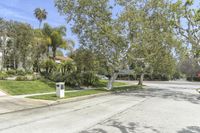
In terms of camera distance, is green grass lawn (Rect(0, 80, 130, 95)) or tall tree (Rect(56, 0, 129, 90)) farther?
tall tree (Rect(56, 0, 129, 90))

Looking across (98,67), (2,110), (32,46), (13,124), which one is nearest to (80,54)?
(98,67)

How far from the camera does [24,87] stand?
81.7ft

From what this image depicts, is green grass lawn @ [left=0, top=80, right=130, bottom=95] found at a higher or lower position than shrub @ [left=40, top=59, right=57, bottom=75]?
lower

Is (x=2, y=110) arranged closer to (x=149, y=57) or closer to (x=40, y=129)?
(x=40, y=129)

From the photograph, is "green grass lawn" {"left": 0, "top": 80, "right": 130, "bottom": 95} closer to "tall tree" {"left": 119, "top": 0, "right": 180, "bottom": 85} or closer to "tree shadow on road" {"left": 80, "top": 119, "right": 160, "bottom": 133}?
"tall tree" {"left": 119, "top": 0, "right": 180, "bottom": 85}

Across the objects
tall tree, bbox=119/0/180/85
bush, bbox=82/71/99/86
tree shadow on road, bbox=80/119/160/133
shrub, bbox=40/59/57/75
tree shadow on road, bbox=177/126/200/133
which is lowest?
tree shadow on road, bbox=177/126/200/133

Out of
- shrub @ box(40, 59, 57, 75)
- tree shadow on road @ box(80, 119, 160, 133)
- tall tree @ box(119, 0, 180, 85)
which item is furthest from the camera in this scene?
shrub @ box(40, 59, 57, 75)

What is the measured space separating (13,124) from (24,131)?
53.0 inches

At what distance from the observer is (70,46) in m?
54.9

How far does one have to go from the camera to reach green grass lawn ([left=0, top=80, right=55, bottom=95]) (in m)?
22.9

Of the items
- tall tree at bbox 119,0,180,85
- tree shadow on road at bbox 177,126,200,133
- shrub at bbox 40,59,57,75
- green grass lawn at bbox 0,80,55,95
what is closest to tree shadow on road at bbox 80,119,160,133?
tree shadow on road at bbox 177,126,200,133

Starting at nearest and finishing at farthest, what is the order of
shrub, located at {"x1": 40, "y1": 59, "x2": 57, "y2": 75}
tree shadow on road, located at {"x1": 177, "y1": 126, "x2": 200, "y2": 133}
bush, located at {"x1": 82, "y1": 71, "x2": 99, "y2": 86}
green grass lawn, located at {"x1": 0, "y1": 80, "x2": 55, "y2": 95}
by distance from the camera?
tree shadow on road, located at {"x1": 177, "y1": 126, "x2": 200, "y2": 133}, green grass lawn, located at {"x1": 0, "y1": 80, "x2": 55, "y2": 95}, bush, located at {"x1": 82, "y1": 71, "x2": 99, "y2": 86}, shrub, located at {"x1": 40, "y1": 59, "x2": 57, "y2": 75}

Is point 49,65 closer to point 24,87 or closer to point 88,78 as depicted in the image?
point 88,78

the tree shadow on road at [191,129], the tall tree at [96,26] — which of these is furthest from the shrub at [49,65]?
the tree shadow on road at [191,129]
